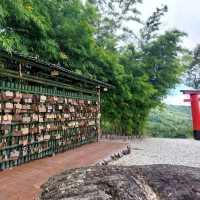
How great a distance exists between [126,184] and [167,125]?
1700 centimetres

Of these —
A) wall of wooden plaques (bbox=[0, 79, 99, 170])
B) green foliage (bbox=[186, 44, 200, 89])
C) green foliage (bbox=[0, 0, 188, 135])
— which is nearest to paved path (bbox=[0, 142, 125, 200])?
wall of wooden plaques (bbox=[0, 79, 99, 170])

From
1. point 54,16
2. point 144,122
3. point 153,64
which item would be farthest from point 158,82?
point 54,16

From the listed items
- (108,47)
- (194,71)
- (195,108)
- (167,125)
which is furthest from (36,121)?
(194,71)

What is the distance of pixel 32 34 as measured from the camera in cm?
744

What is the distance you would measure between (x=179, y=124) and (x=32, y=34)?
1447cm

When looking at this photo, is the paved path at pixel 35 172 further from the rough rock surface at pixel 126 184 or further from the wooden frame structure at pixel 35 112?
the rough rock surface at pixel 126 184

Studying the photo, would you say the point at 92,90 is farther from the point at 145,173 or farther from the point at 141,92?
the point at 145,173

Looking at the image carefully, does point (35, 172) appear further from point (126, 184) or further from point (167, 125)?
point (167, 125)

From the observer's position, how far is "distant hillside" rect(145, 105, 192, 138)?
655 inches

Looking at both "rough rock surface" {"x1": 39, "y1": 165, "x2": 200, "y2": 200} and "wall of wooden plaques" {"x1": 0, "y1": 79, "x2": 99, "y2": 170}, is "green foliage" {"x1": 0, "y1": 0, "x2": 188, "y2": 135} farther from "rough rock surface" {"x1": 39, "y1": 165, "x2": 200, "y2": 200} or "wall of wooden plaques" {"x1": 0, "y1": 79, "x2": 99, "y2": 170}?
"rough rock surface" {"x1": 39, "y1": 165, "x2": 200, "y2": 200}

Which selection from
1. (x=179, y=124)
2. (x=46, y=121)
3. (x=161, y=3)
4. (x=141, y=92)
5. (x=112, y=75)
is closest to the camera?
(x=46, y=121)

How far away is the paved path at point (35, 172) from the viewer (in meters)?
3.38

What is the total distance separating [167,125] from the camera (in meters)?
18.8

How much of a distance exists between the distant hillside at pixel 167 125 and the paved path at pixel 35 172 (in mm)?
8797
